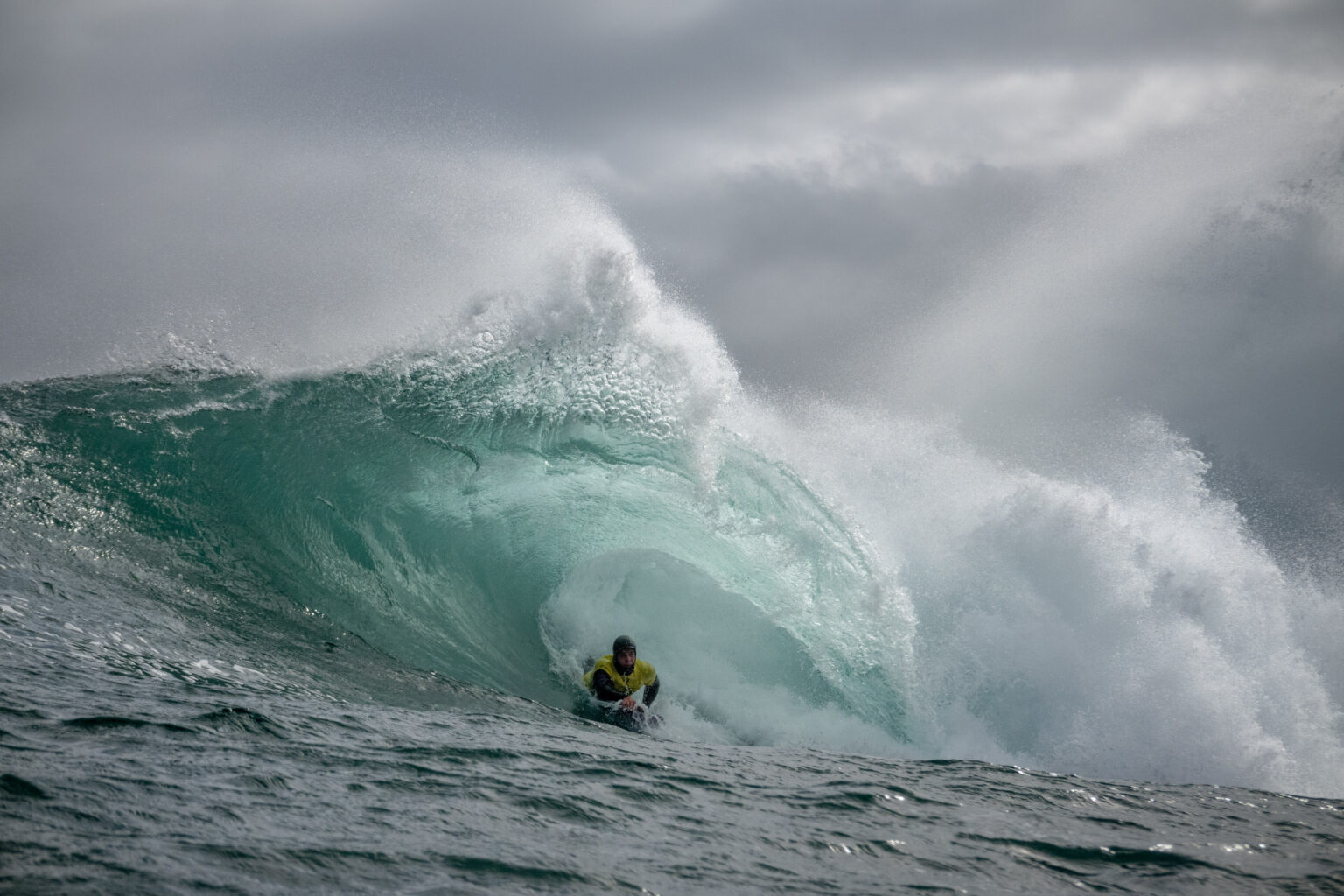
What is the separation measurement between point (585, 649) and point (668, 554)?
5.36 ft

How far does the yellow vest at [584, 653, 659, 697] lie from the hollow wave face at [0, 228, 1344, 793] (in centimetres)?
48

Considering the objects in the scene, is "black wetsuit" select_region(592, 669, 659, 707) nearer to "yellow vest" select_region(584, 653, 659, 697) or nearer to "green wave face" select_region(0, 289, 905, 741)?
"yellow vest" select_region(584, 653, 659, 697)

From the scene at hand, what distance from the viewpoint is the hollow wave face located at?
9.17 meters

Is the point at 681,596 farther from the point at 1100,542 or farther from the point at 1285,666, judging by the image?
the point at 1285,666

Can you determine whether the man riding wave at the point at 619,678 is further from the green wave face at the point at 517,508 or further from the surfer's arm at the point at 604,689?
the green wave face at the point at 517,508

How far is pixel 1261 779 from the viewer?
9.01m

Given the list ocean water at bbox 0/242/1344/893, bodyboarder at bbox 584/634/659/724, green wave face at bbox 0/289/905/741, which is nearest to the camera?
ocean water at bbox 0/242/1344/893

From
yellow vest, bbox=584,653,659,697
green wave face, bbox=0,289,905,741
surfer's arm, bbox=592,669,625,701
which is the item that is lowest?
surfer's arm, bbox=592,669,625,701

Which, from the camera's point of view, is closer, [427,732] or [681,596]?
[427,732]

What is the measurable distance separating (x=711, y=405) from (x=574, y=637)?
3.23 metres

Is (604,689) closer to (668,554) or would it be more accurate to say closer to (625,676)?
(625,676)

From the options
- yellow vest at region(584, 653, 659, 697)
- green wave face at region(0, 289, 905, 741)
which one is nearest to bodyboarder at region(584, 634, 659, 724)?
yellow vest at region(584, 653, 659, 697)

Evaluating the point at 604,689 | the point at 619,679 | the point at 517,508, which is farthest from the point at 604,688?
the point at 517,508

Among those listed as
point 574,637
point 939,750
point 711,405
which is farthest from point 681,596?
point 939,750
